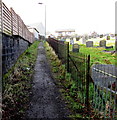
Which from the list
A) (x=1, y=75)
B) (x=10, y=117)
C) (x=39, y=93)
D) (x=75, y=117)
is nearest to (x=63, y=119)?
(x=75, y=117)

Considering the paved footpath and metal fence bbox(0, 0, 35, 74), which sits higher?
metal fence bbox(0, 0, 35, 74)

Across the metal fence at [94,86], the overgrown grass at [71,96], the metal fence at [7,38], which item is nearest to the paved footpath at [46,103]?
the overgrown grass at [71,96]

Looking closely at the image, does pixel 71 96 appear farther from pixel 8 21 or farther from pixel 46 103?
pixel 8 21

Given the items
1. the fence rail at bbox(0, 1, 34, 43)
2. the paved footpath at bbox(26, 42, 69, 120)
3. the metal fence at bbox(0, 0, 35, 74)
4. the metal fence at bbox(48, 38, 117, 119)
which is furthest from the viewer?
A: the fence rail at bbox(0, 1, 34, 43)

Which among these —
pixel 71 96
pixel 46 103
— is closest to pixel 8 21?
pixel 46 103

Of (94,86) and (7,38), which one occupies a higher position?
(7,38)

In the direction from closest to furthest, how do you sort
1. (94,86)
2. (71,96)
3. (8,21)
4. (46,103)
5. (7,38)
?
(94,86) < (46,103) < (71,96) < (7,38) < (8,21)

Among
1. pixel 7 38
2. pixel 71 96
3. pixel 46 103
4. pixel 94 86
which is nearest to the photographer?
pixel 94 86

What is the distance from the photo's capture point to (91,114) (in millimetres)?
3182

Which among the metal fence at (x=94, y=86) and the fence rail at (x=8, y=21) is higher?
the fence rail at (x=8, y=21)

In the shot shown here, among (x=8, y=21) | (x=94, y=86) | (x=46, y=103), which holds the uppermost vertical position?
(x=8, y=21)

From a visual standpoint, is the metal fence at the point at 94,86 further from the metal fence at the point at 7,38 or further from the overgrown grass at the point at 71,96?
the metal fence at the point at 7,38

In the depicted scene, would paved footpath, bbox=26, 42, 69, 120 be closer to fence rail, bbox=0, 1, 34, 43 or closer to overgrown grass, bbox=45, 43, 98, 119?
overgrown grass, bbox=45, 43, 98, 119

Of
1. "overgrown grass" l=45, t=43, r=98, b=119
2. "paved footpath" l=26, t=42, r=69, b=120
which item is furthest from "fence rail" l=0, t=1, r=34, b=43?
"overgrown grass" l=45, t=43, r=98, b=119
